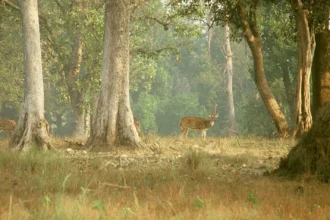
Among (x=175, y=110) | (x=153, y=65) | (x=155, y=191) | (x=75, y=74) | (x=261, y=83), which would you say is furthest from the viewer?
(x=175, y=110)

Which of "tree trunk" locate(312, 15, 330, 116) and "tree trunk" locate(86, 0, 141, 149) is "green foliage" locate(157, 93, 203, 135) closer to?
"tree trunk" locate(312, 15, 330, 116)

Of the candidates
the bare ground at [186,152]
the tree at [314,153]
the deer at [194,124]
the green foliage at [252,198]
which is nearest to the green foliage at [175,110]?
the deer at [194,124]

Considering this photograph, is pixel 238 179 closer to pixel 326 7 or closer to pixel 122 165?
pixel 122 165

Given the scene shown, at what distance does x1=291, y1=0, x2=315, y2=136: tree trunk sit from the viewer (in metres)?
16.6

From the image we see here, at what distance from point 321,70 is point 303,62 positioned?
0.77 metres

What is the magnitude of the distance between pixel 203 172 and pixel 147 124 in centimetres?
4513

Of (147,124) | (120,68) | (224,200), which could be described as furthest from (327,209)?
(147,124)

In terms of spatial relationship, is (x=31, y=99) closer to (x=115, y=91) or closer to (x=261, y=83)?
(x=115, y=91)

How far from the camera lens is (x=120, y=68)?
16.6 metres

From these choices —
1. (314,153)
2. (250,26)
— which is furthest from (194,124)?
(314,153)

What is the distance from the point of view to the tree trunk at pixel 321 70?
53.8ft

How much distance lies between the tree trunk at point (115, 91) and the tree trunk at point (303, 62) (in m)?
5.44

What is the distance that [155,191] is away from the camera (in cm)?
787

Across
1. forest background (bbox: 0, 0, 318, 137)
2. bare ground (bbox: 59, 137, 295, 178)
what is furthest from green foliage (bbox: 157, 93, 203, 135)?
bare ground (bbox: 59, 137, 295, 178)
